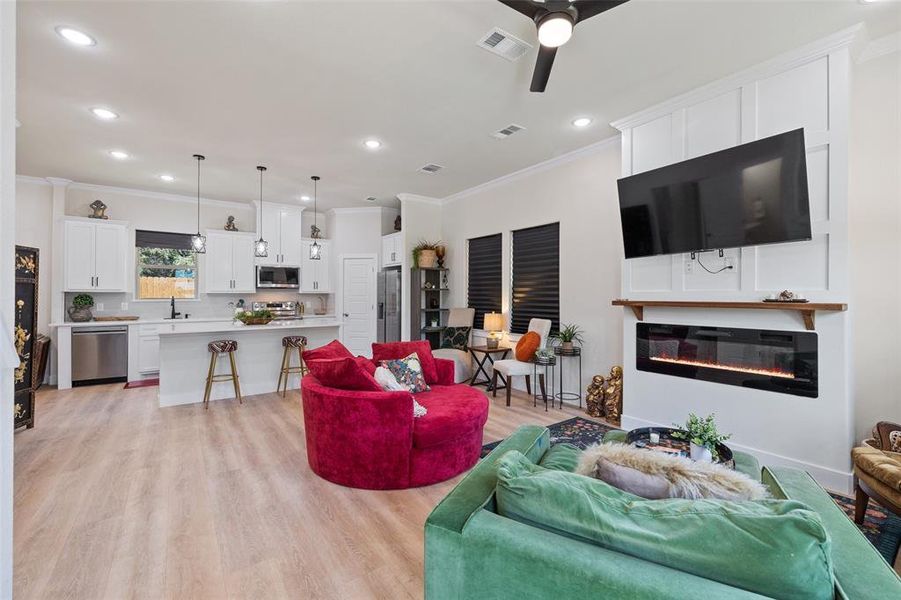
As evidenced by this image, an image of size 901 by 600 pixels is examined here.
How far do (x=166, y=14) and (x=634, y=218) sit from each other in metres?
3.76

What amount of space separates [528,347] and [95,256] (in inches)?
251

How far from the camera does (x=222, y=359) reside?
16.7 ft

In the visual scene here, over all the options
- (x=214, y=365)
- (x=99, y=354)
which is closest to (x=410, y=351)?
(x=214, y=365)

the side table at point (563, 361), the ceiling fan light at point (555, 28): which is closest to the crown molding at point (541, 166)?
the side table at point (563, 361)

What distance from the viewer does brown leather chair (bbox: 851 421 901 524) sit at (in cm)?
194

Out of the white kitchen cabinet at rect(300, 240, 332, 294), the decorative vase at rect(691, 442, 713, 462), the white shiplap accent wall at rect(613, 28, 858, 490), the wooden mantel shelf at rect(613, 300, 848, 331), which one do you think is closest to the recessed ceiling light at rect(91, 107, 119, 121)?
the white kitchen cabinet at rect(300, 240, 332, 294)

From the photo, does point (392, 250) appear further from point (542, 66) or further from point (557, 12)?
point (557, 12)

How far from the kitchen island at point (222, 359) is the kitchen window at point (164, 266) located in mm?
1686

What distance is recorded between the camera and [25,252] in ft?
12.4

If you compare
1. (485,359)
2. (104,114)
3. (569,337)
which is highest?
(104,114)

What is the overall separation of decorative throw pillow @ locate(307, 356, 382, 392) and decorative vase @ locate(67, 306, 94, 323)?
5.25 metres

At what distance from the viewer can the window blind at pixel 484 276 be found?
5.97 metres

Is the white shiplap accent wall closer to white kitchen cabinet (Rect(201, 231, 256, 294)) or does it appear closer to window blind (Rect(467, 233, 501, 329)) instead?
window blind (Rect(467, 233, 501, 329))

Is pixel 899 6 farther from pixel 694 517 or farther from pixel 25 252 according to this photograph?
pixel 25 252
